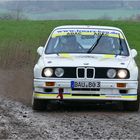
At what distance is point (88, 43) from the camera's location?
12.8 metres

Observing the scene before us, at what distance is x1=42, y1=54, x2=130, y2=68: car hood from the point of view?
37.2ft

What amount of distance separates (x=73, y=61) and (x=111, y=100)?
104 centimetres

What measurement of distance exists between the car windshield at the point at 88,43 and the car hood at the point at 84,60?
1.42 feet

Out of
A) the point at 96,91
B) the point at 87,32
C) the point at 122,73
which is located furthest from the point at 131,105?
the point at 87,32

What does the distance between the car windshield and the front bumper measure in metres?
1.39

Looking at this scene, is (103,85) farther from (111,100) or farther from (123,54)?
(123,54)

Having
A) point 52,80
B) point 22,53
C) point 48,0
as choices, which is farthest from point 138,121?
point 48,0

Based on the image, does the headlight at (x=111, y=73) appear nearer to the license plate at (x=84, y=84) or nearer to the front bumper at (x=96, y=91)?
the front bumper at (x=96, y=91)

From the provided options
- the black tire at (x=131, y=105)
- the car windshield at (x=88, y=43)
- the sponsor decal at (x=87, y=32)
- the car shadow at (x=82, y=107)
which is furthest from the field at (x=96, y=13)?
the black tire at (x=131, y=105)

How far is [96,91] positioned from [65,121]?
1.15m

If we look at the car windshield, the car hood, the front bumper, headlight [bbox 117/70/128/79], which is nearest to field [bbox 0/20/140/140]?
the front bumper

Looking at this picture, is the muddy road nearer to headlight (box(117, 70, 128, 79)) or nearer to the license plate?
the license plate

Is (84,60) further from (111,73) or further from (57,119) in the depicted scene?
(57,119)

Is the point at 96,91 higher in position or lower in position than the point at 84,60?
lower
